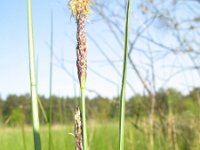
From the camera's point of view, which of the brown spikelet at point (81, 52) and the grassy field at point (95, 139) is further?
the grassy field at point (95, 139)

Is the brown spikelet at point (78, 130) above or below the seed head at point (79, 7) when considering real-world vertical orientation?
below

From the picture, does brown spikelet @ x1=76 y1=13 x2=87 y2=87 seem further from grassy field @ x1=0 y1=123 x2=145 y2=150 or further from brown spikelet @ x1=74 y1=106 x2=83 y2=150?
grassy field @ x1=0 y1=123 x2=145 y2=150

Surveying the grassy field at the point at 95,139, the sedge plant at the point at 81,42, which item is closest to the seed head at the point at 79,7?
the sedge plant at the point at 81,42

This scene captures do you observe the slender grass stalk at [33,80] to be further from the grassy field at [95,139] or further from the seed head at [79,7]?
the grassy field at [95,139]

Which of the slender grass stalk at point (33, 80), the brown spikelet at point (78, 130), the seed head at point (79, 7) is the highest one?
the seed head at point (79, 7)

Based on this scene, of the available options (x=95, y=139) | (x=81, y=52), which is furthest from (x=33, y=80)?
(x=95, y=139)

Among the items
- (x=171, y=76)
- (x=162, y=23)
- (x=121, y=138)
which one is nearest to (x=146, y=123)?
(x=171, y=76)

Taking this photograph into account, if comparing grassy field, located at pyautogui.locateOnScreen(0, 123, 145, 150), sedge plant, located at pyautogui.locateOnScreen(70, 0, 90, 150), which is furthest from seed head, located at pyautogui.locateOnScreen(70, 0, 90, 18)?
grassy field, located at pyautogui.locateOnScreen(0, 123, 145, 150)

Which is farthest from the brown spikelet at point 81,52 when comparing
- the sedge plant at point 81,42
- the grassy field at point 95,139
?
the grassy field at point 95,139

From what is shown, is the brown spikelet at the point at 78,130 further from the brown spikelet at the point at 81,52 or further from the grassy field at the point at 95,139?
the grassy field at the point at 95,139
